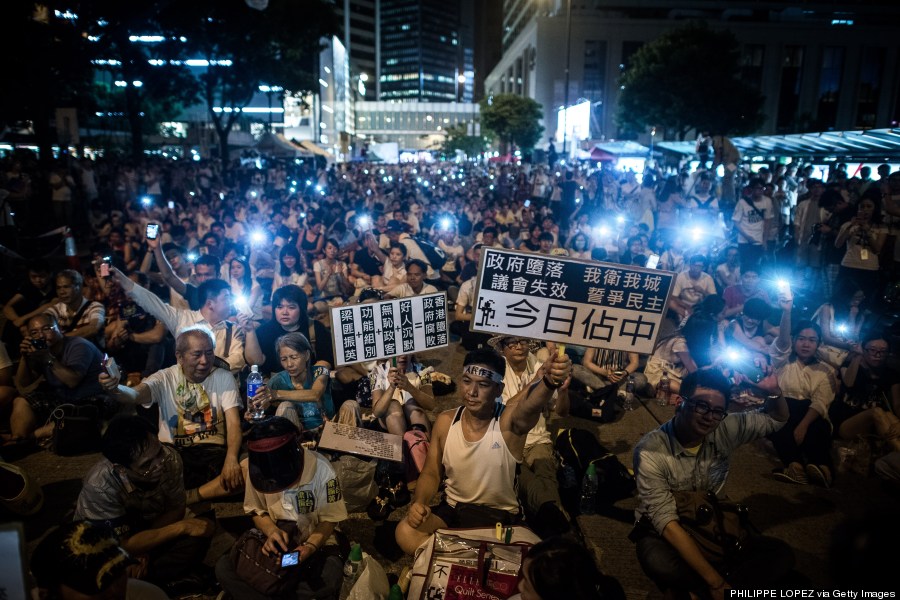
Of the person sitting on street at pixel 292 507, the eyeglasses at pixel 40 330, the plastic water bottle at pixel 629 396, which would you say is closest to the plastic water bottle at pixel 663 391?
the plastic water bottle at pixel 629 396

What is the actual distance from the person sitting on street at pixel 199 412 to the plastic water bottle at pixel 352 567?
1.31 m

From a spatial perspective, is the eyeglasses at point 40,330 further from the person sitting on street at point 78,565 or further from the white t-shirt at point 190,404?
the person sitting on street at point 78,565

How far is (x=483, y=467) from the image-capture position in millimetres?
3689

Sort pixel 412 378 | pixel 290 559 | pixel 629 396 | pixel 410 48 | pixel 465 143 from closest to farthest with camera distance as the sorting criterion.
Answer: pixel 290 559, pixel 412 378, pixel 629 396, pixel 465 143, pixel 410 48

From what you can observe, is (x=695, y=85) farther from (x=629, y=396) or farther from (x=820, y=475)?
(x=820, y=475)

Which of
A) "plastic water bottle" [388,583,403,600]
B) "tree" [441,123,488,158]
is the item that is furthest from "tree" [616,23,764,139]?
"plastic water bottle" [388,583,403,600]

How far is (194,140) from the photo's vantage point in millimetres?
42094

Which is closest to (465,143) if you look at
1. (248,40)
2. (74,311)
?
(248,40)

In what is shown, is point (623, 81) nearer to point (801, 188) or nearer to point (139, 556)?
point (801, 188)

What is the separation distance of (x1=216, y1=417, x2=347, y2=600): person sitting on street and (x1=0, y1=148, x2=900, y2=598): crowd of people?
0.5 inches

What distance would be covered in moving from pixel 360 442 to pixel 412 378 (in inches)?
45.3

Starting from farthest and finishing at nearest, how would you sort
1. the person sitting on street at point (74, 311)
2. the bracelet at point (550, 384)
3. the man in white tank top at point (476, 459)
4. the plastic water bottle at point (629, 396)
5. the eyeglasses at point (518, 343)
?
the plastic water bottle at point (629, 396) → the person sitting on street at point (74, 311) → the eyeglasses at point (518, 343) → the man in white tank top at point (476, 459) → the bracelet at point (550, 384)

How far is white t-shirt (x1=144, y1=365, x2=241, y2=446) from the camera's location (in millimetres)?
4594

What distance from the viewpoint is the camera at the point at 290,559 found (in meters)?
3.28
